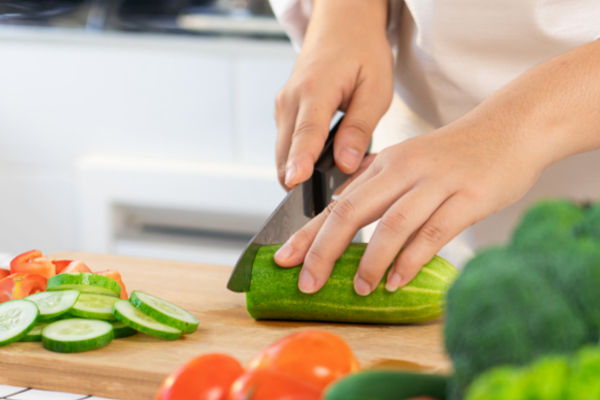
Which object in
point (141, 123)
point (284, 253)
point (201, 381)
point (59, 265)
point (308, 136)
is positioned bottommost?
point (141, 123)

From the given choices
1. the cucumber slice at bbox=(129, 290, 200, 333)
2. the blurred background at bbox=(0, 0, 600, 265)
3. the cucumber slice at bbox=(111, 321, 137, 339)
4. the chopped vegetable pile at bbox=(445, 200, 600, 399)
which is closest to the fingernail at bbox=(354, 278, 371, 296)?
the cucumber slice at bbox=(129, 290, 200, 333)

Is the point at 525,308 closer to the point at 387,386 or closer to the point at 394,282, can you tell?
the point at 387,386

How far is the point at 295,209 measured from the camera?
1206mm

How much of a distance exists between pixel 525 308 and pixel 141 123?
271cm

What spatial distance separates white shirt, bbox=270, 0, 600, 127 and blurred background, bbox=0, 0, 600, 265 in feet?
4.27

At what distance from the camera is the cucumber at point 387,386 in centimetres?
40

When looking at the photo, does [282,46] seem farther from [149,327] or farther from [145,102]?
[149,327]

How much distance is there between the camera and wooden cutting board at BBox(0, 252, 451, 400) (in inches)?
35.1

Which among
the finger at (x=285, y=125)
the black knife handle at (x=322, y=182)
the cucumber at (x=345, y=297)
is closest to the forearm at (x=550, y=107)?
the cucumber at (x=345, y=297)


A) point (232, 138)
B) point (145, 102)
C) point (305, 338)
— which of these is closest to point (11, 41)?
point (145, 102)

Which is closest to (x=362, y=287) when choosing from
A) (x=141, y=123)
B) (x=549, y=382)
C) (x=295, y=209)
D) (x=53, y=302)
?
(x=295, y=209)

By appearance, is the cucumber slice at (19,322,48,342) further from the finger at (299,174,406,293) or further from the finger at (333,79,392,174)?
the finger at (333,79,392,174)

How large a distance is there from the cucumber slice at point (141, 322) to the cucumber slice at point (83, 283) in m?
0.08

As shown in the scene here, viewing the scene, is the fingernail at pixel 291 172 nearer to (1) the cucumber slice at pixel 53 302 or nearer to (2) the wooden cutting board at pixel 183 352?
(2) the wooden cutting board at pixel 183 352
